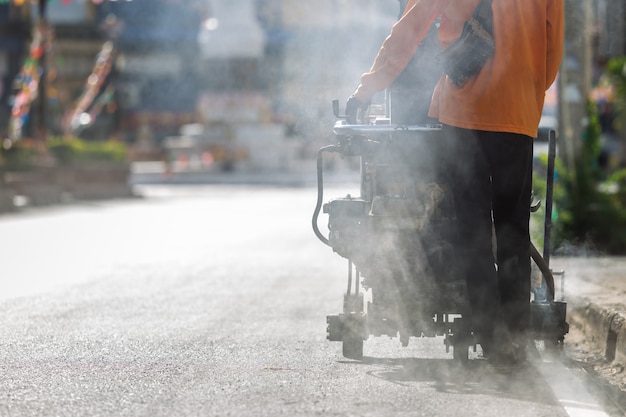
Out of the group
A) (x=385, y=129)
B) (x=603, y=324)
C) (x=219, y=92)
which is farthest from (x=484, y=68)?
(x=219, y=92)

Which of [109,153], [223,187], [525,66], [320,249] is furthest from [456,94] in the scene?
[223,187]

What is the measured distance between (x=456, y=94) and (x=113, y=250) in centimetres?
773

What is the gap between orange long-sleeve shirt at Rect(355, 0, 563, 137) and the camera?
4.80 metres

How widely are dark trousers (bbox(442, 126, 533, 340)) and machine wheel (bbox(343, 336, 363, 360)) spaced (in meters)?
0.54

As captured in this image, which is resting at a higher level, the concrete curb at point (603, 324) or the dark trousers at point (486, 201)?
the dark trousers at point (486, 201)

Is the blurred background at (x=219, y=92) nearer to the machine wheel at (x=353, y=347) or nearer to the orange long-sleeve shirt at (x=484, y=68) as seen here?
the orange long-sleeve shirt at (x=484, y=68)

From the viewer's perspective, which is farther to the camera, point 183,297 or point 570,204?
point 570,204

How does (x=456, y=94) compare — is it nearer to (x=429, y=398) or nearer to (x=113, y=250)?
(x=429, y=398)

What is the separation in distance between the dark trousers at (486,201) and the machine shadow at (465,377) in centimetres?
17

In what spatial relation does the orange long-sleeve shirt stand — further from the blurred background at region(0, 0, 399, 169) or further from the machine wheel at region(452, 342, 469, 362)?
the blurred background at region(0, 0, 399, 169)

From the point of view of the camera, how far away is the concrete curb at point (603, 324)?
18.2 feet

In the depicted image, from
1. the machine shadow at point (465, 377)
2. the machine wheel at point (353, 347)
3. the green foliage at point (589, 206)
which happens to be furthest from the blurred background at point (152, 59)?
the machine shadow at point (465, 377)

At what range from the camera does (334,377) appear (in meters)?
4.79

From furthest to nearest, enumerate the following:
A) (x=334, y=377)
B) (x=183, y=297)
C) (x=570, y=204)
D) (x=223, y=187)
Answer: (x=223, y=187)
(x=570, y=204)
(x=183, y=297)
(x=334, y=377)
